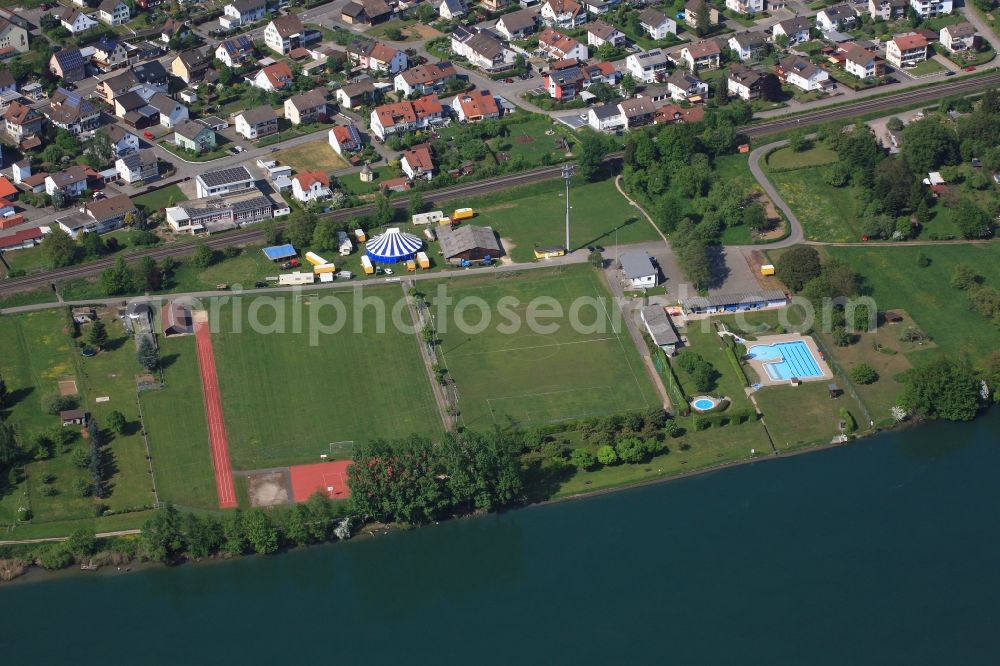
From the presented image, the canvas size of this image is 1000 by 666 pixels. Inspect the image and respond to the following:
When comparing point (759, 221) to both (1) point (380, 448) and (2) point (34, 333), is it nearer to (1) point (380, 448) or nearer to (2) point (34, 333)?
(1) point (380, 448)

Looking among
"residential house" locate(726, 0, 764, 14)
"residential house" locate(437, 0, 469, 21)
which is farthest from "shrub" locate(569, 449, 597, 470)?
"residential house" locate(726, 0, 764, 14)

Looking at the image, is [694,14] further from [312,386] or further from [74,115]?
[312,386]

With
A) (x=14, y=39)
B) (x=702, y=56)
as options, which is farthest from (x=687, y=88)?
(x=14, y=39)

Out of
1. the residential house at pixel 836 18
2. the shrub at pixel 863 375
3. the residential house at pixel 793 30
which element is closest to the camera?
the shrub at pixel 863 375

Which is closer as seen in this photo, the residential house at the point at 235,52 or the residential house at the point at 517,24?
the residential house at the point at 235,52

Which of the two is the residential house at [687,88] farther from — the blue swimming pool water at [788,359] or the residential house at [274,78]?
the blue swimming pool water at [788,359]

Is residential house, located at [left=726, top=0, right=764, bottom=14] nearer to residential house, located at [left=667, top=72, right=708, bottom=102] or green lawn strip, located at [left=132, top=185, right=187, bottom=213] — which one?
residential house, located at [left=667, top=72, right=708, bottom=102]

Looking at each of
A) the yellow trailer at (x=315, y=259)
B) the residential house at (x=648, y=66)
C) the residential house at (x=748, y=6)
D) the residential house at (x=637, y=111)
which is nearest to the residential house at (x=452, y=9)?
the residential house at (x=648, y=66)
